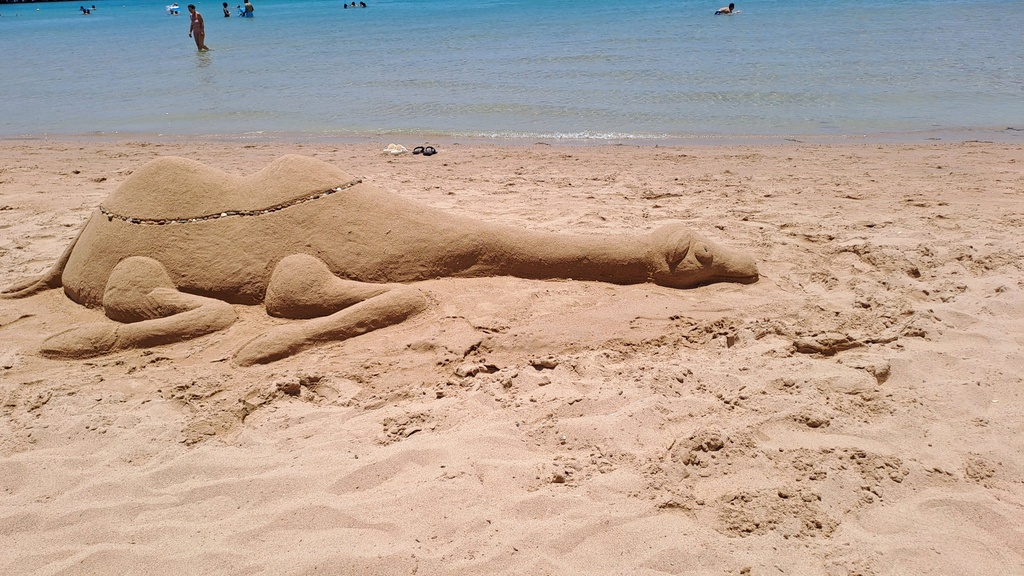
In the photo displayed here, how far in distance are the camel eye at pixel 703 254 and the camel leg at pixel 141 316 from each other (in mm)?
2805

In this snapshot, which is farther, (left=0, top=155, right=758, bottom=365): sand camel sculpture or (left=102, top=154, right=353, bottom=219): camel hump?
(left=102, top=154, right=353, bottom=219): camel hump

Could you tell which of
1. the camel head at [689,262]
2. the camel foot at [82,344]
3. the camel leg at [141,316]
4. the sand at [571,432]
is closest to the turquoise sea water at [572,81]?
the camel head at [689,262]

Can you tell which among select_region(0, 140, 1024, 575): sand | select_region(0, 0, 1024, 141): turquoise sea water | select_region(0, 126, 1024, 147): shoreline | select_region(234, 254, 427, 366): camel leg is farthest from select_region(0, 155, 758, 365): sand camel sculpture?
select_region(0, 0, 1024, 141): turquoise sea water

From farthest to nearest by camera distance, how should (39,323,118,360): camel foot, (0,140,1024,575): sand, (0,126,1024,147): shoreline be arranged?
1. (0,126,1024,147): shoreline
2. (39,323,118,360): camel foot
3. (0,140,1024,575): sand

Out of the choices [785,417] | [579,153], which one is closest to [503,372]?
[785,417]

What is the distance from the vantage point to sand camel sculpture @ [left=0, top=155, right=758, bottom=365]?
376cm

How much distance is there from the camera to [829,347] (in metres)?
3.53

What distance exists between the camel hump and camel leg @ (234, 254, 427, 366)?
462mm

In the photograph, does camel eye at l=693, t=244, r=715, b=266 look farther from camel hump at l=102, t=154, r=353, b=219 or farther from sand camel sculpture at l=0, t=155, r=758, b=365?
camel hump at l=102, t=154, r=353, b=219

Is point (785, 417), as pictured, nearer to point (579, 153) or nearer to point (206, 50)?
point (579, 153)

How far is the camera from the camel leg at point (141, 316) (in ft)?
12.1

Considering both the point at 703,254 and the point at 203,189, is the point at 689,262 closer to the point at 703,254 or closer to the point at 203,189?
the point at 703,254

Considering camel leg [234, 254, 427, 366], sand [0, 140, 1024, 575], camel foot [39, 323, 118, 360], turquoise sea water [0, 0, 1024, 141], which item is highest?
turquoise sea water [0, 0, 1024, 141]

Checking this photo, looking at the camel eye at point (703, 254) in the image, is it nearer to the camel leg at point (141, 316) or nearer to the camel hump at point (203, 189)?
the camel hump at point (203, 189)
